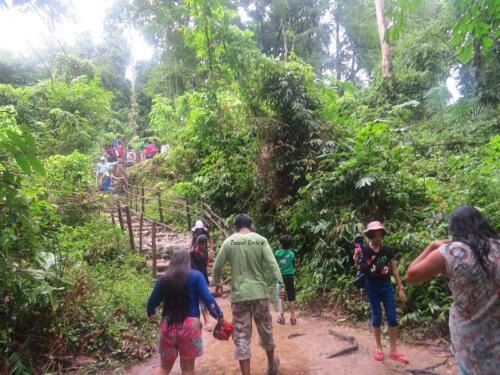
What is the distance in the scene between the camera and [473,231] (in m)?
2.12

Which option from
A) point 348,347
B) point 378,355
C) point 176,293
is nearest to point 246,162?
point 348,347

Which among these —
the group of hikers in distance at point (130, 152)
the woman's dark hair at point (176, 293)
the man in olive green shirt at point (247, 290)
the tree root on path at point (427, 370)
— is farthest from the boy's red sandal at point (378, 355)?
the group of hikers in distance at point (130, 152)

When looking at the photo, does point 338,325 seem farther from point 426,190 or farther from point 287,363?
point 426,190

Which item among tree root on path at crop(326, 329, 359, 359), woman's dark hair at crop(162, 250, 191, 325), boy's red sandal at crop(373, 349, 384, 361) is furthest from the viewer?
tree root on path at crop(326, 329, 359, 359)

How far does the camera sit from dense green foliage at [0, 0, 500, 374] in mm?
4461

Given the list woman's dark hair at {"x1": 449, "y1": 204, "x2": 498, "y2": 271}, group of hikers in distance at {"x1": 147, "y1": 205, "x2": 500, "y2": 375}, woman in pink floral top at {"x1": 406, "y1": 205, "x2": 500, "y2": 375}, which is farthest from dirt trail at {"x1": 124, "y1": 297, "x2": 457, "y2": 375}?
woman's dark hair at {"x1": 449, "y1": 204, "x2": 498, "y2": 271}

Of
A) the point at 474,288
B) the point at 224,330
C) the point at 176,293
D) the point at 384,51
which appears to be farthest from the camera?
the point at 384,51

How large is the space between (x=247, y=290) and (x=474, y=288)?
2.32 m

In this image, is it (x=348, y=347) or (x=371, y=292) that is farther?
(x=348, y=347)

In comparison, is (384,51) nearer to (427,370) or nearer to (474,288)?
(427,370)

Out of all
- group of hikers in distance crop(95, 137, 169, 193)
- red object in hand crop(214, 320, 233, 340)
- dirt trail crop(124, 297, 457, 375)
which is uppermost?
group of hikers in distance crop(95, 137, 169, 193)

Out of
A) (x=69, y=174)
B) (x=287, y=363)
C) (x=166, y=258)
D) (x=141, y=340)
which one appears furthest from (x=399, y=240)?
(x=69, y=174)

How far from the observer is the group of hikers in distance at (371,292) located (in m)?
2.05

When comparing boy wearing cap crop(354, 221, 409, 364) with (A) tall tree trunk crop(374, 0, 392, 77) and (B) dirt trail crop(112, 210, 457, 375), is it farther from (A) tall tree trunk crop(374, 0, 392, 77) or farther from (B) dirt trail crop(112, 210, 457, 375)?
(A) tall tree trunk crop(374, 0, 392, 77)
